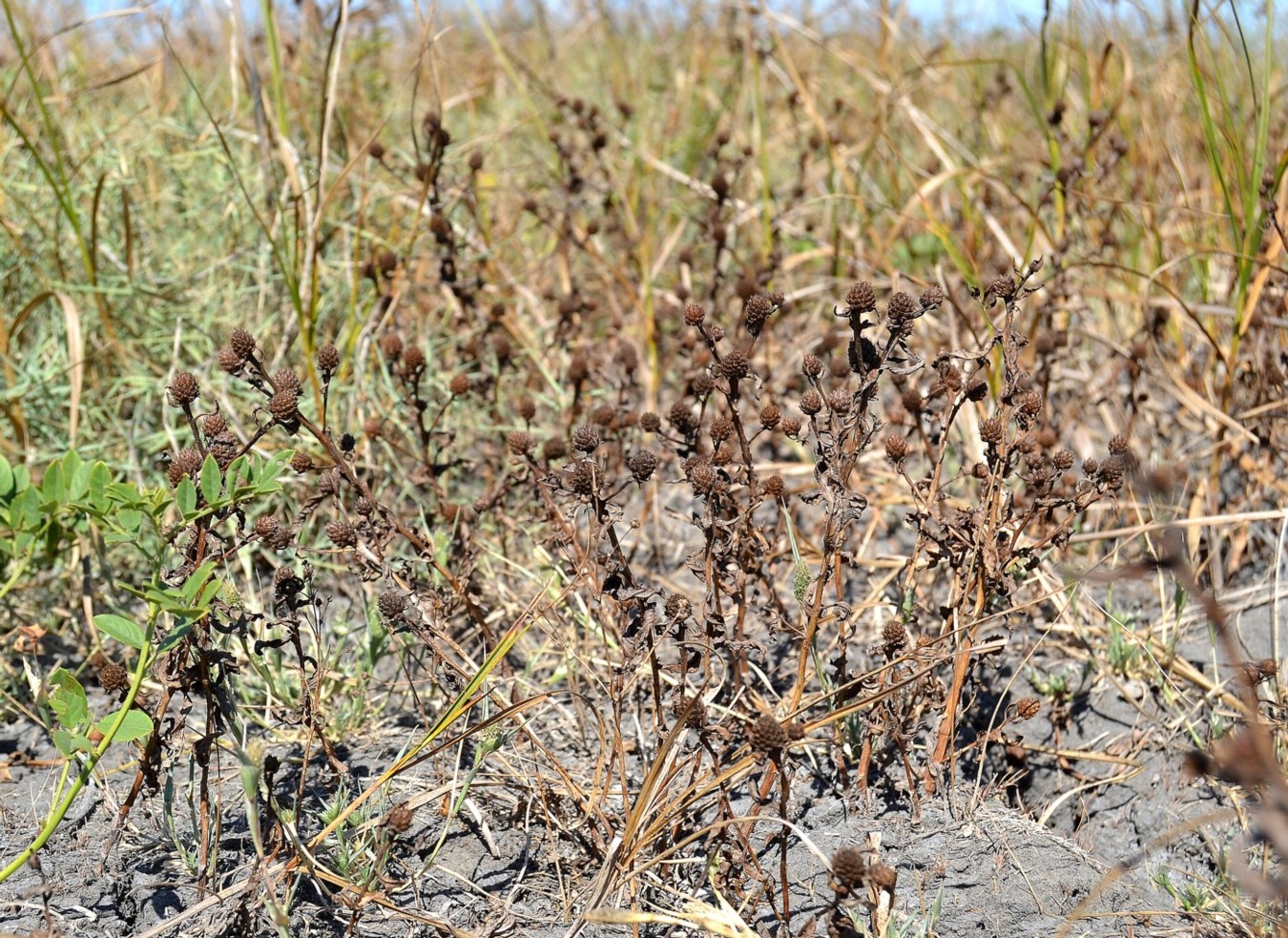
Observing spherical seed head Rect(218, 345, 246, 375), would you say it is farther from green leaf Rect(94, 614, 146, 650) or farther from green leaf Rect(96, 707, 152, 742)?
green leaf Rect(96, 707, 152, 742)

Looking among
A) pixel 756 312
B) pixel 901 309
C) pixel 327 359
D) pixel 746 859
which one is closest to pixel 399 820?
pixel 746 859

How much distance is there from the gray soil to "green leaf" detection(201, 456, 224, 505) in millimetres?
542

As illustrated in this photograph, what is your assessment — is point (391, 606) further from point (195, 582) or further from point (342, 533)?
point (195, 582)

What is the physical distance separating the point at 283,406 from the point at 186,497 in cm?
19

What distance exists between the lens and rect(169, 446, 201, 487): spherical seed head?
5.28 feet

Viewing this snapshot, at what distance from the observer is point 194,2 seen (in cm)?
460

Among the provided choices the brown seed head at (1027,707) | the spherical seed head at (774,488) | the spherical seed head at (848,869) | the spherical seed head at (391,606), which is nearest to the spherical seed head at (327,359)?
the spherical seed head at (391,606)

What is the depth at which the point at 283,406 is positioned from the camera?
5.27 feet

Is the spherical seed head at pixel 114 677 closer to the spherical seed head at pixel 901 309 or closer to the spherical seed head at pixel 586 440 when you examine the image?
the spherical seed head at pixel 586 440

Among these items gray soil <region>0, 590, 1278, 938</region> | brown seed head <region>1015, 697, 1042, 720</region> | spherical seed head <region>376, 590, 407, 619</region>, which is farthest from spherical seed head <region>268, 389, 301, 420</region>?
brown seed head <region>1015, 697, 1042, 720</region>

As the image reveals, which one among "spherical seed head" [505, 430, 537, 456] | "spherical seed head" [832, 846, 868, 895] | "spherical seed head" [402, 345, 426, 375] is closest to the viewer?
"spherical seed head" [832, 846, 868, 895]

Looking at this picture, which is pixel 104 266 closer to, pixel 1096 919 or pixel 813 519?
pixel 813 519

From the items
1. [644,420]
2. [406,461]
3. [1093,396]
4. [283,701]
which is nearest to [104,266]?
[406,461]

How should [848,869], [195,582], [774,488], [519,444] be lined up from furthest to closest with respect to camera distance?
1. [519,444]
2. [774,488]
3. [195,582]
4. [848,869]
